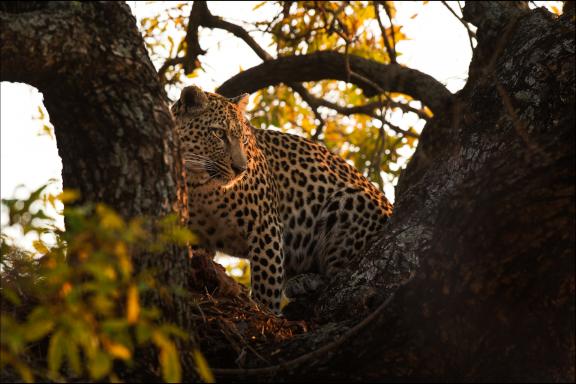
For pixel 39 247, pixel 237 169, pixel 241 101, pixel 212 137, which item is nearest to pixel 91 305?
pixel 39 247

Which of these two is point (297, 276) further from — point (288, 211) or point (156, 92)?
point (156, 92)

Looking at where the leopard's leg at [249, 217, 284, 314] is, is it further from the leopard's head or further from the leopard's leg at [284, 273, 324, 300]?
the leopard's head

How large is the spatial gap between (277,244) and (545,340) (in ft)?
15.7

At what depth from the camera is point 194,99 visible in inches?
364

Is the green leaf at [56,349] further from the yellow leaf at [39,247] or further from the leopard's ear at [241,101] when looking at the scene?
the leopard's ear at [241,101]

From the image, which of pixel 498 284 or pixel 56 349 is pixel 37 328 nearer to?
pixel 56 349

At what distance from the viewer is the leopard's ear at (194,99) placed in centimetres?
923

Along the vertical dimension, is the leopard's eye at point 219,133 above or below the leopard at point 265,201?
above

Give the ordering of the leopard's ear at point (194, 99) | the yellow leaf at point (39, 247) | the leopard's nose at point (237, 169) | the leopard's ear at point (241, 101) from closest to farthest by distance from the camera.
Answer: the yellow leaf at point (39, 247)
the leopard's nose at point (237, 169)
the leopard's ear at point (194, 99)
the leopard's ear at point (241, 101)

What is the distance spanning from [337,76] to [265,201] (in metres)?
1.54

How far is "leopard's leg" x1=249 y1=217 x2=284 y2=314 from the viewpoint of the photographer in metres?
8.91

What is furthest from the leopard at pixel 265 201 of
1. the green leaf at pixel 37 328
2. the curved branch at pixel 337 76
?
the green leaf at pixel 37 328

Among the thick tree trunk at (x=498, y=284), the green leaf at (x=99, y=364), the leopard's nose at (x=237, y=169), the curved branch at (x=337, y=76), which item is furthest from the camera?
the curved branch at (x=337, y=76)

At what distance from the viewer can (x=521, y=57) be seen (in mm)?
6316
